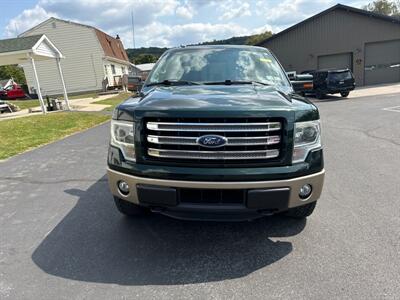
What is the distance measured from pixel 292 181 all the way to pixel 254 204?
1.22ft

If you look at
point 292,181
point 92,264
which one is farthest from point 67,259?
point 292,181

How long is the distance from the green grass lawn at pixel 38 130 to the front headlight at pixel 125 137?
5734 mm

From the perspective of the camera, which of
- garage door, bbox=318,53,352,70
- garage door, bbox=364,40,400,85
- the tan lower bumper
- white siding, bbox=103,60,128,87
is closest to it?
the tan lower bumper

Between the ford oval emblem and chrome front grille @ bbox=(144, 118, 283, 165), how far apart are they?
Answer: 19 mm

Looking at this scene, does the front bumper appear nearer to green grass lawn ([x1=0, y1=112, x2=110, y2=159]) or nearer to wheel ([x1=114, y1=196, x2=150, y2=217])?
wheel ([x1=114, y1=196, x2=150, y2=217])

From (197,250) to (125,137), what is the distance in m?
1.23

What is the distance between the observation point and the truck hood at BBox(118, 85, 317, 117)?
2.71 meters

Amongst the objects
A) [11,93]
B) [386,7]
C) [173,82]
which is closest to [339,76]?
[173,82]

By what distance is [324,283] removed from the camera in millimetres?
2562

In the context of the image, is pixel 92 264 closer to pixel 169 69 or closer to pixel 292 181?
pixel 292 181

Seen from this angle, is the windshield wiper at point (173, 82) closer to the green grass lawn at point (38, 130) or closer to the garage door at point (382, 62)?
the green grass lawn at point (38, 130)

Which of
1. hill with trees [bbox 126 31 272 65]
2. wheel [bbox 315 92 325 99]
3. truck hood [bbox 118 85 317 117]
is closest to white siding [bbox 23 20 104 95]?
wheel [bbox 315 92 325 99]

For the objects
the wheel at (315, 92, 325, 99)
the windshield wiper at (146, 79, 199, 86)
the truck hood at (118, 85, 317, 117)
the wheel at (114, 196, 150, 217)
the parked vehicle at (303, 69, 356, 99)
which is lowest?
the wheel at (315, 92, 325, 99)

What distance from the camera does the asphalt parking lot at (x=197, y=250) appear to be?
8.38 ft
